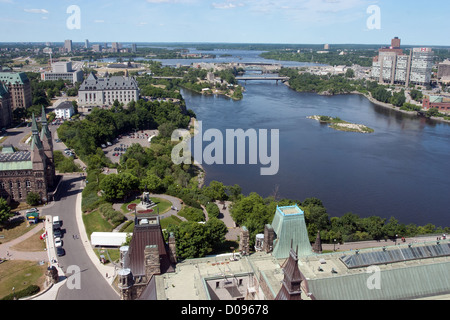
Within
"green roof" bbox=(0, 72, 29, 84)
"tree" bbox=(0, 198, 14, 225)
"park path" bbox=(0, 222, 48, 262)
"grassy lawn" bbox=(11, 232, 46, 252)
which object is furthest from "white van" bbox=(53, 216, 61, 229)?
"green roof" bbox=(0, 72, 29, 84)

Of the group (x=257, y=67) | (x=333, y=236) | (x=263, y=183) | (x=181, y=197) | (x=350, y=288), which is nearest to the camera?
(x=350, y=288)

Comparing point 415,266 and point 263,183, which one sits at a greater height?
point 415,266

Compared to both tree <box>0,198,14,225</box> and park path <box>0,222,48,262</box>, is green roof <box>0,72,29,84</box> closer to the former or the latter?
tree <box>0,198,14,225</box>

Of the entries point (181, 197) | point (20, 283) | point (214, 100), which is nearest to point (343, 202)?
point (181, 197)

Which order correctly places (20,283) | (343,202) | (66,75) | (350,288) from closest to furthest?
(350,288) < (20,283) < (343,202) < (66,75)

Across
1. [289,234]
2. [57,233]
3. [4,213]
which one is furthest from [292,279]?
[4,213]

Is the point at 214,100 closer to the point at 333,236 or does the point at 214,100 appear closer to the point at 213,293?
the point at 333,236

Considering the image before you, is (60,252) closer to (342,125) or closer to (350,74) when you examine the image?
(342,125)
